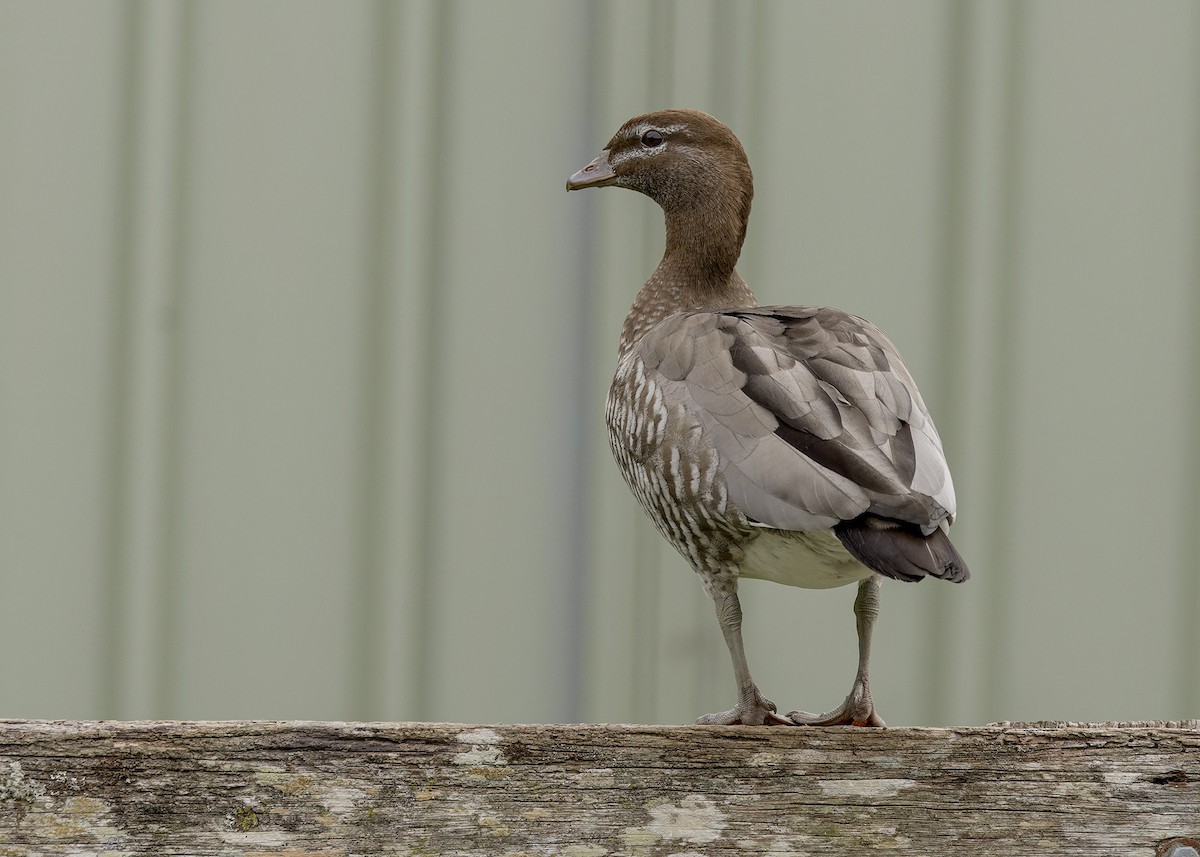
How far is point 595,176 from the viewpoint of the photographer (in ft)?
7.50

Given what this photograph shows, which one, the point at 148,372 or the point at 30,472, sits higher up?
the point at 148,372

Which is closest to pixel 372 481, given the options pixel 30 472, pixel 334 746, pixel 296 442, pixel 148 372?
pixel 296 442

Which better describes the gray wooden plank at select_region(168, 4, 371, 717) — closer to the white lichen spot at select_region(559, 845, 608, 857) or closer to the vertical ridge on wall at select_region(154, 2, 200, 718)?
the vertical ridge on wall at select_region(154, 2, 200, 718)

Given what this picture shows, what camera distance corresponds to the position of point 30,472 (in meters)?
2.45

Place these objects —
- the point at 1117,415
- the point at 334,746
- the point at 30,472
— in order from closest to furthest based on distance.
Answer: the point at 334,746, the point at 30,472, the point at 1117,415

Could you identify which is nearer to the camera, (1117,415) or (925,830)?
(925,830)

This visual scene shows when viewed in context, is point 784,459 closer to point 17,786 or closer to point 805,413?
point 805,413

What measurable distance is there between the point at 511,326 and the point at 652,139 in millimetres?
537

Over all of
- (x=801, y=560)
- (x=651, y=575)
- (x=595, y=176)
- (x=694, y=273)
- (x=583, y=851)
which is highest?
(x=595, y=176)

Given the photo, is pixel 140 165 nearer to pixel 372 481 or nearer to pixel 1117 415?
pixel 372 481

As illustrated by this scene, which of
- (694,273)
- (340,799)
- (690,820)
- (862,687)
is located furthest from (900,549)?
(694,273)

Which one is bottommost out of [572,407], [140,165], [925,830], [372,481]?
[925,830]

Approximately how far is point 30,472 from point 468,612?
932mm

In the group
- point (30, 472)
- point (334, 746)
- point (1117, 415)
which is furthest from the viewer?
point (1117, 415)
